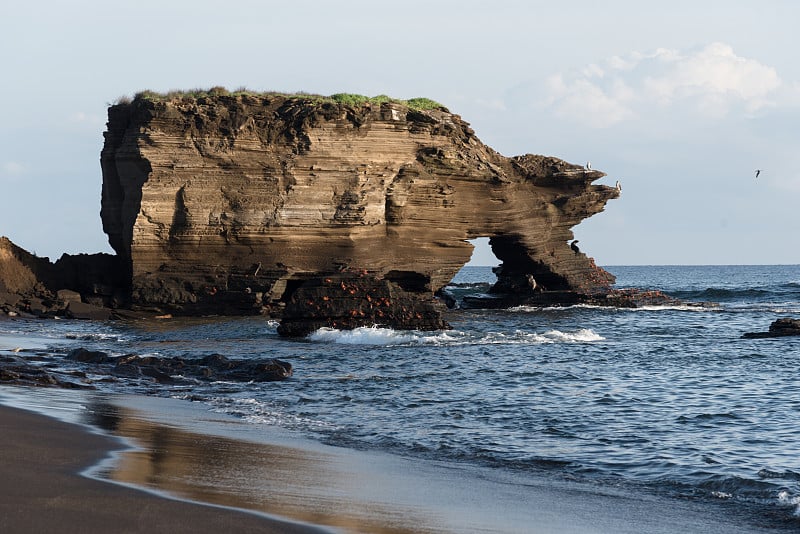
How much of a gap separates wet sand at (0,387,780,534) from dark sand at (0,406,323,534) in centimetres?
1

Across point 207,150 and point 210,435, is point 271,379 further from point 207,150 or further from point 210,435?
point 207,150

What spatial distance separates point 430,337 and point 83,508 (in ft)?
64.2

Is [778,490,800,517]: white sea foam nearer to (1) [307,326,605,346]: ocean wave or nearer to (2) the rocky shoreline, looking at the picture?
(1) [307,326,605,346]: ocean wave

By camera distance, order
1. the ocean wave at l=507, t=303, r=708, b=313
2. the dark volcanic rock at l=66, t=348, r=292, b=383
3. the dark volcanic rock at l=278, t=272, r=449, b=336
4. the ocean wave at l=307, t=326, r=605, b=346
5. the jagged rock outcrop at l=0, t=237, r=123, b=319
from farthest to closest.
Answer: the ocean wave at l=507, t=303, r=708, b=313 → the jagged rock outcrop at l=0, t=237, r=123, b=319 → the dark volcanic rock at l=278, t=272, r=449, b=336 → the ocean wave at l=307, t=326, r=605, b=346 → the dark volcanic rock at l=66, t=348, r=292, b=383

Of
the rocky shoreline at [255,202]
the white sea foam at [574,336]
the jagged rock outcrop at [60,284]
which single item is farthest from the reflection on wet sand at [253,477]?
the jagged rock outcrop at [60,284]

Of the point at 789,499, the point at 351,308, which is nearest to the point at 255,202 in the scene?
the point at 351,308

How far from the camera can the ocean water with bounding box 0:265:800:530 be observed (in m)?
10.4

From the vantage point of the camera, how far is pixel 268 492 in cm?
787

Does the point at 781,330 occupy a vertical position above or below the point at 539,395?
above

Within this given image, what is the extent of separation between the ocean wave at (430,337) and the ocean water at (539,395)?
0.19 feet

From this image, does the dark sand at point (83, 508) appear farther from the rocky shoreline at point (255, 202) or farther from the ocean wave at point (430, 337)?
the rocky shoreline at point (255, 202)

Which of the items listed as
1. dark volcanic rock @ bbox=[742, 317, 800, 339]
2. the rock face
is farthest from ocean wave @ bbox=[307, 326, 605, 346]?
the rock face

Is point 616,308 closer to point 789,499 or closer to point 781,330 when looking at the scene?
point 781,330

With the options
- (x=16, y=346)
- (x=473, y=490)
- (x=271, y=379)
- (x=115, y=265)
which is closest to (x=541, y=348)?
(x=271, y=379)
